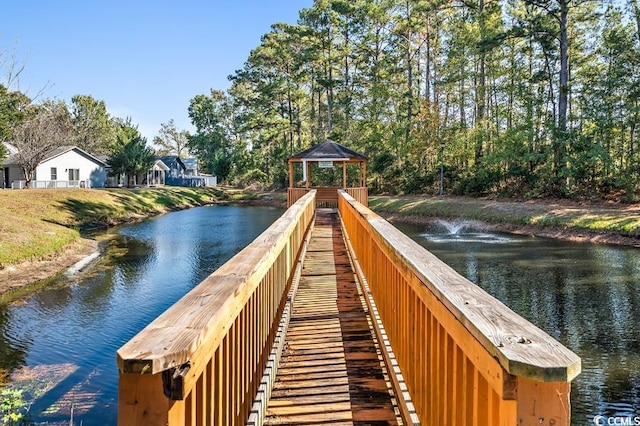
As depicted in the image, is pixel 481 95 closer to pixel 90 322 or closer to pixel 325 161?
pixel 325 161

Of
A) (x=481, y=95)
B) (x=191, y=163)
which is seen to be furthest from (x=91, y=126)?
(x=481, y=95)

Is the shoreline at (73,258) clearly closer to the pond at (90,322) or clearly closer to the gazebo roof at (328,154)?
the pond at (90,322)

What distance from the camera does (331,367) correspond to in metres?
3.62

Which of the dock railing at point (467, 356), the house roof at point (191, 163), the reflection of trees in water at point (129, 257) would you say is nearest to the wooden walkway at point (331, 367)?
the dock railing at point (467, 356)

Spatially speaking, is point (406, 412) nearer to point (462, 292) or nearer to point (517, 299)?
point (462, 292)

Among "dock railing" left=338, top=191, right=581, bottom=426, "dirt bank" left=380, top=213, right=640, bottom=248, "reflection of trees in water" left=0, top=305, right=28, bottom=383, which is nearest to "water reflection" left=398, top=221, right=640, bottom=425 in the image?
"dirt bank" left=380, top=213, right=640, bottom=248

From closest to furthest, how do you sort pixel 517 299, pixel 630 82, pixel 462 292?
pixel 462 292 < pixel 517 299 < pixel 630 82

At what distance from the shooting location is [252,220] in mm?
27672

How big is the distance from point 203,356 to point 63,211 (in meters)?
26.8

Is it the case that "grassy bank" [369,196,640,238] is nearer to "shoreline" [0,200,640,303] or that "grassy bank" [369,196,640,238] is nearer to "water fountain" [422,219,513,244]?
"shoreline" [0,200,640,303]

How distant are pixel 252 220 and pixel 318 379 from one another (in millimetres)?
24620

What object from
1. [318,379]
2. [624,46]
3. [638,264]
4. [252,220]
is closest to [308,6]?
[252,220]

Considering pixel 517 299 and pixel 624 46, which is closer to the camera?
pixel 517 299

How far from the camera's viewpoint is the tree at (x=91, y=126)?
2218 inches
